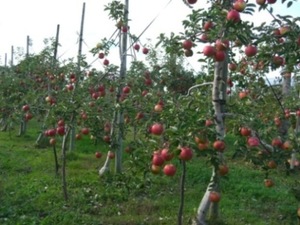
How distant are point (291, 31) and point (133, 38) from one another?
475 centimetres

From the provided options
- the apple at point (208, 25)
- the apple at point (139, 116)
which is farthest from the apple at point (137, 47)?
the apple at point (208, 25)

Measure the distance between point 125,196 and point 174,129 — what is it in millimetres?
3578

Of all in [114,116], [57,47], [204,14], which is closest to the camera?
[204,14]

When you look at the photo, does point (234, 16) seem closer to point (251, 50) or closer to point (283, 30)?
point (251, 50)

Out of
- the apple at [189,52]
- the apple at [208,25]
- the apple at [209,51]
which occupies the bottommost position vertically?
the apple at [209,51]

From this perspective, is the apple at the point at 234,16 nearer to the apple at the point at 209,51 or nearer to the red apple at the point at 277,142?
the apple at the point at 209,51

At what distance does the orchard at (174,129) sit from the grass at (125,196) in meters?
0.02

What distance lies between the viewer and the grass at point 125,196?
6134mm

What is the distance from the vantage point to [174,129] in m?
3.74

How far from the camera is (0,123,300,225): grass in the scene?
613 centimetres

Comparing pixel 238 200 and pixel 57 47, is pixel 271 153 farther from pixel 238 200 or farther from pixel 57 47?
pixel 57 47

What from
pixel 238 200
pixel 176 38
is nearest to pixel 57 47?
pixel 238 200

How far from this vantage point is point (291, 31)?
3.82 meters

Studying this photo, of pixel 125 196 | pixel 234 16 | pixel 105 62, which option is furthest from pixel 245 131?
pixel 105 62
